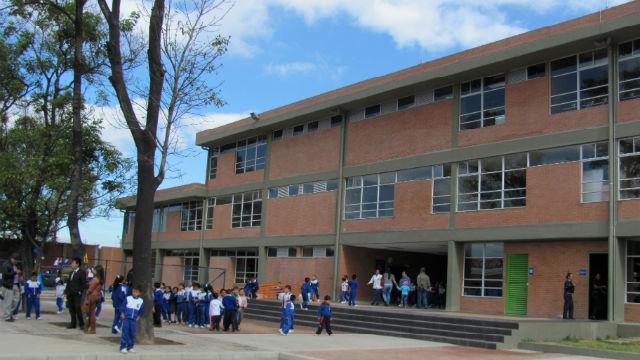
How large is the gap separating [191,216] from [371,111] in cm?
1791

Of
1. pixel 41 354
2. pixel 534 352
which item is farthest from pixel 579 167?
pixel 41 354

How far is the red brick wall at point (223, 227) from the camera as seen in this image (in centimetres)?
3812

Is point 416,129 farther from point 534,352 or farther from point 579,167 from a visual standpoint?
point 534,352

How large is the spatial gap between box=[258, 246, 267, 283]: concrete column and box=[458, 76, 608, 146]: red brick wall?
48.2 ft

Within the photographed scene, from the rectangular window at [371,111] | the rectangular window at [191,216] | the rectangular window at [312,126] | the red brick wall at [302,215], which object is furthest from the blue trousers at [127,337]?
the rectangular window at [191,216]

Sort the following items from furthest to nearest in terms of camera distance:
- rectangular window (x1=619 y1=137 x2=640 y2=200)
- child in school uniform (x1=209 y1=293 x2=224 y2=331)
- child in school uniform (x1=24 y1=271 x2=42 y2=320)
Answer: child in school uniform (x1=209 y1=293 x2=224 y2=331), rectangular window (x1=619 y1=137 x2=640 y2=200), child in school uniform (x1=24 y1=271 x2=42 y2=320)

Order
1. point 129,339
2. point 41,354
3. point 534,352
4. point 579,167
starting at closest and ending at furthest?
point 41,354
point 129,339
point 534,352
point 579,167

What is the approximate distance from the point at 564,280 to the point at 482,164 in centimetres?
513

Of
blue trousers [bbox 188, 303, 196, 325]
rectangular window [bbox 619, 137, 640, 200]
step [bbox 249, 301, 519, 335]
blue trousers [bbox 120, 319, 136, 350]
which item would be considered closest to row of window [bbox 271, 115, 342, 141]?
step [bbox 249, 301, 519, 335]

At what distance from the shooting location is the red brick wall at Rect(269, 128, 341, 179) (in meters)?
32.2

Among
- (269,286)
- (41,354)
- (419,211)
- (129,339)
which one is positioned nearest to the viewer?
(41,354)

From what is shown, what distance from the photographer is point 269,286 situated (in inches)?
1332

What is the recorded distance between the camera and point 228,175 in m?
40.4

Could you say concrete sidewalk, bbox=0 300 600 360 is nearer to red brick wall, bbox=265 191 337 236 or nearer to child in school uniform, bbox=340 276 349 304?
child in school uniform, bbox=340 276 349 304
